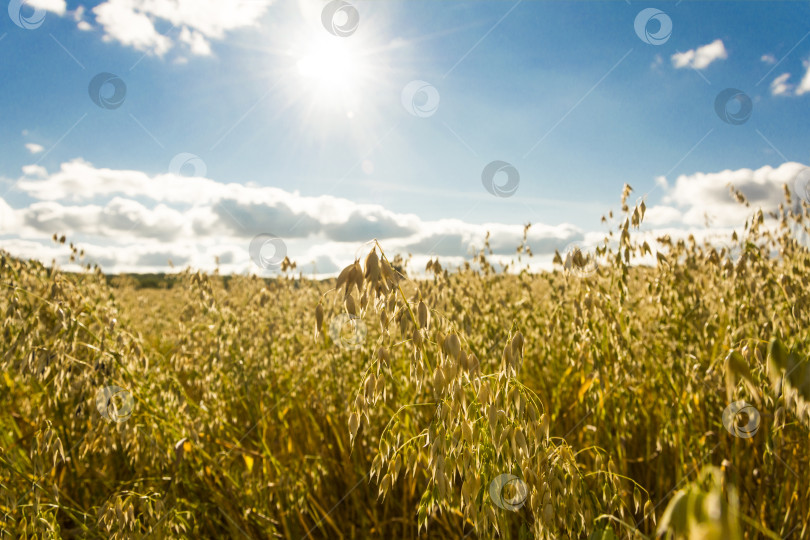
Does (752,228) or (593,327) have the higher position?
(752,228)

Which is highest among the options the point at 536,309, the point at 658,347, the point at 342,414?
the point at 536,309

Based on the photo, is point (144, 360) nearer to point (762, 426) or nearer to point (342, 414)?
point (342, 414)

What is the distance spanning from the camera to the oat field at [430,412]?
1246 mm

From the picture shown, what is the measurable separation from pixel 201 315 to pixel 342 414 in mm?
1766

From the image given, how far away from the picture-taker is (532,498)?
1.19 meters

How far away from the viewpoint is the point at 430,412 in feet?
9.62

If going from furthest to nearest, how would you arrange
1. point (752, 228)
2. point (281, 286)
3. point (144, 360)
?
1. point (281, 286)
2. point (752, 228)
3. point (144, 360)

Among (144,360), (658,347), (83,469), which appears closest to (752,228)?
(658,347)

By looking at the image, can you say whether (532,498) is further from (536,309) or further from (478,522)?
(536,309)

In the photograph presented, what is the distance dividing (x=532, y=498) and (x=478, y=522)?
0.51 ft

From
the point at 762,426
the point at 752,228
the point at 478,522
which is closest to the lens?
the point at 478,522

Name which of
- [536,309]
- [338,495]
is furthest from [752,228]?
[338,495]

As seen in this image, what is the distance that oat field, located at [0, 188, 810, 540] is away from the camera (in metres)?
1.25

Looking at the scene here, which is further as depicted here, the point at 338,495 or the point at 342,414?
the point at 342,414
